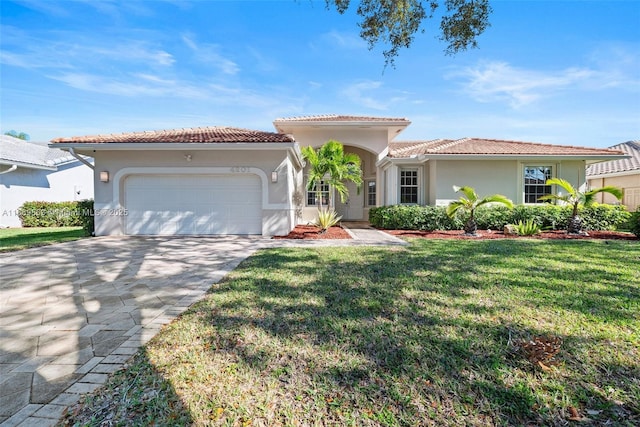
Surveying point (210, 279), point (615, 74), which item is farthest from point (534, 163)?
point (210, 279)

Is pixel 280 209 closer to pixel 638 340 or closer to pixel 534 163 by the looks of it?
pixel 638 340

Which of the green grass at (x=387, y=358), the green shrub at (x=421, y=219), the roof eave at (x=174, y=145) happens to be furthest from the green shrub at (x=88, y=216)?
the green shrub at (x=421, y=219)

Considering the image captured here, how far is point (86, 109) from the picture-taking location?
15.6 m

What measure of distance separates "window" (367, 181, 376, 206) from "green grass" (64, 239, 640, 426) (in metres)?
13.9

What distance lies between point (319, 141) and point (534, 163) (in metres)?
10.7

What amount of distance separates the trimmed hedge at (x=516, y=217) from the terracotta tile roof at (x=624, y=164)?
8481 millimetres

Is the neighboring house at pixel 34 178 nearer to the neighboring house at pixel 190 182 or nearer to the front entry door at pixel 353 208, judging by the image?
the neighboring house at pixel 190 182

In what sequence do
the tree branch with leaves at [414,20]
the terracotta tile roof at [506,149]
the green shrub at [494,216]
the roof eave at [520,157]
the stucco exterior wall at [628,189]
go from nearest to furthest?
the tree branch with leaves at [414,20]
the green shrub at [494,216]
the roof eave at [520,157]
the terracotta tile roof at [506,149]
the stucco exterior wall at [628,189]

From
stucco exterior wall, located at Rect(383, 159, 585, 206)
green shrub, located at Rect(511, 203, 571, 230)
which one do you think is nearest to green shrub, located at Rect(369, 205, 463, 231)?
stucco exterior wall, located at Rect(383, 159, 585, 206)

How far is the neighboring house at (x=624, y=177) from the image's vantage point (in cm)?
1904

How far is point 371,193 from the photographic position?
19.3 metres

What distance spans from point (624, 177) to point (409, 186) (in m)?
16.2

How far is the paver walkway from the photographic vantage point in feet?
7.79

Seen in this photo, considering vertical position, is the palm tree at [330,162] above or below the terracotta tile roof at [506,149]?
below
